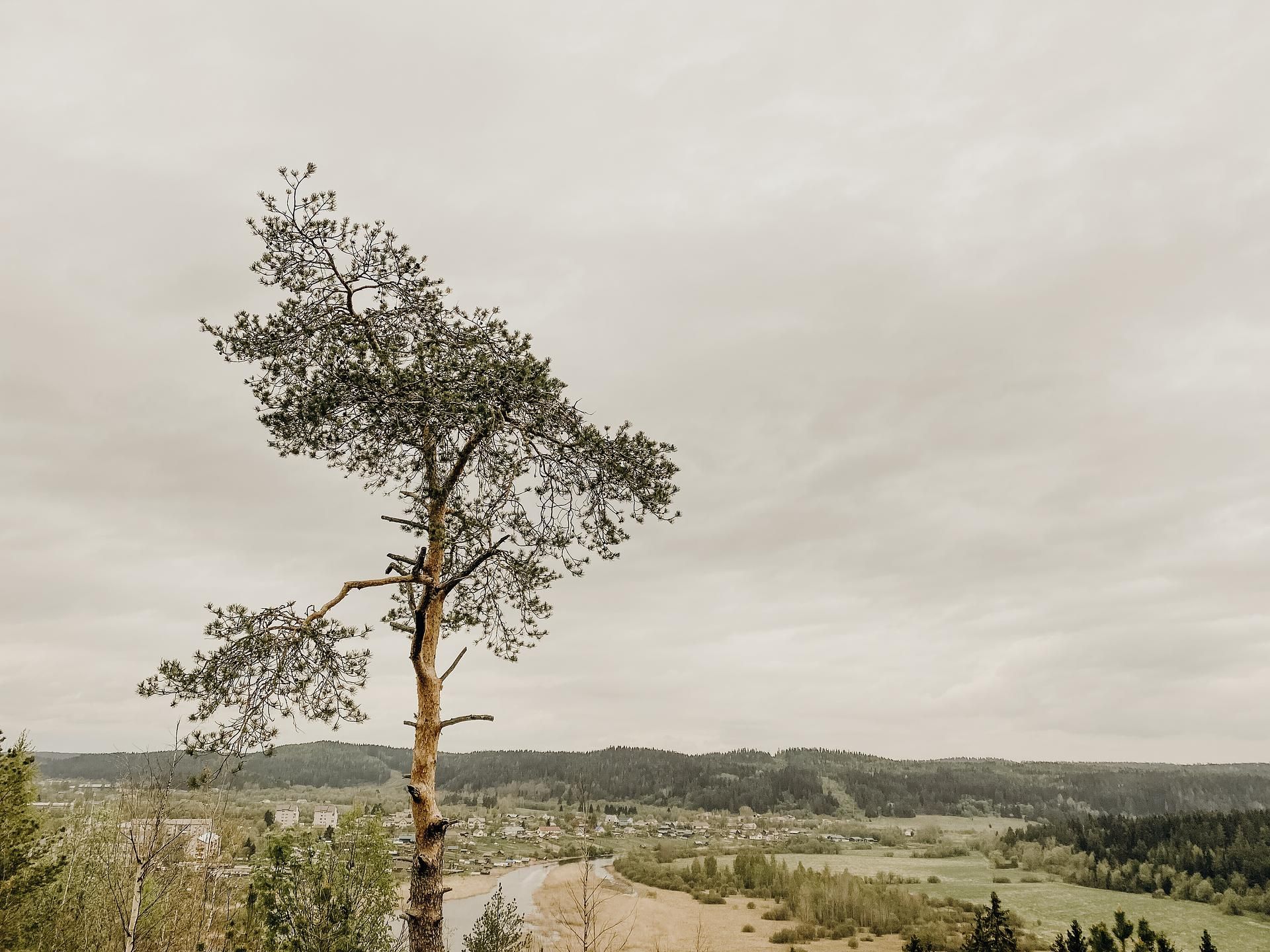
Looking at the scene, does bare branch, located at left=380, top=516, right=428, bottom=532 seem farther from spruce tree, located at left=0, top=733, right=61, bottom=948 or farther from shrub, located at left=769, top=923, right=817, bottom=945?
shrub, located at left=769, top=923, right=817, bottom=945

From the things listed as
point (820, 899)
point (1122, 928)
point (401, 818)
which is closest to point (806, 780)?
point (401, 818)

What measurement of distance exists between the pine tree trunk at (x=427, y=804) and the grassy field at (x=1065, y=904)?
3780cm

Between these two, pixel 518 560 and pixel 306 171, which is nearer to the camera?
pixel 306 171

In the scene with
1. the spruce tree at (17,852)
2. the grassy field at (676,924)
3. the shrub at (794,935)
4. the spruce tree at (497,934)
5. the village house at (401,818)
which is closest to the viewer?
the spruce tree at (17,852)

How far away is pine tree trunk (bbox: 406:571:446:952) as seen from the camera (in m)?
6.26

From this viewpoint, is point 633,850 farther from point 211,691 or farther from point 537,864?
point 211,691

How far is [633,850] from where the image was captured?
247 feet

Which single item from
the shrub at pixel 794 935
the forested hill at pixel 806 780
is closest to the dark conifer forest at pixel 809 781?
the forested hill at pixel 806 780

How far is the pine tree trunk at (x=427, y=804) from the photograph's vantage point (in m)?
6.26

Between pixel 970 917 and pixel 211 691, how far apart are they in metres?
45.1

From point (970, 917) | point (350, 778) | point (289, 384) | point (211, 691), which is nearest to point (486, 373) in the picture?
point (289, 384)

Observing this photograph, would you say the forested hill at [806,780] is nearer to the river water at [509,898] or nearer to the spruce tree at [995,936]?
the river water at [509,898]

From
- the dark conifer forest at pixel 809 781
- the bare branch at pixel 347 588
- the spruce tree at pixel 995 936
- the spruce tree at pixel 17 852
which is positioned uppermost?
the bare branch at pixel 347 588

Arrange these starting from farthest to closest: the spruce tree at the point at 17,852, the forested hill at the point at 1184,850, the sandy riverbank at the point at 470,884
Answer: the sandy riverbank at the point at 470,884 → the forested hill at the point at 1184,850 → the spruce tree at the point at 17,852
